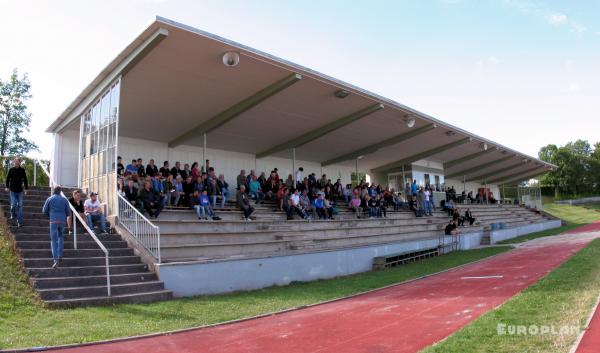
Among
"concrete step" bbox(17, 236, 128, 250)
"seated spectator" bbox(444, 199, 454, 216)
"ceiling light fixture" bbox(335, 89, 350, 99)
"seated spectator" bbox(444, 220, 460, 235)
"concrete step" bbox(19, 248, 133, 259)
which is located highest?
"ceiling light fixture" bbox(335, 89, 350, 99)

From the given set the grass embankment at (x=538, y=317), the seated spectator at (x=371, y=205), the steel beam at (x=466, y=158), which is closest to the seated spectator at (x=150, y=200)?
the grass embankment at (x=538, y=317)

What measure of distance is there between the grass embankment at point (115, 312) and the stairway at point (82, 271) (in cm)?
25

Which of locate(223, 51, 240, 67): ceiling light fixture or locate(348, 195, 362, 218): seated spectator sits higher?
locate(223, 51, 240, 67): ceiling light fixture

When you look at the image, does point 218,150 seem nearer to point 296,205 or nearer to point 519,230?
point 296,205

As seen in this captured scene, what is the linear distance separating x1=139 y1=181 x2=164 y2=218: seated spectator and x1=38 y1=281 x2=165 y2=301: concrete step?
319 cm

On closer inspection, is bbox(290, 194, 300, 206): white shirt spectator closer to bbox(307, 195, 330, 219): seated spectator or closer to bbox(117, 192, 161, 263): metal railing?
bbox(307, 195, 330, 219): seated spectator

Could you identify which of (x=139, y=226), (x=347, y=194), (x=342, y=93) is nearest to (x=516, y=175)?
(x=347, y=194)

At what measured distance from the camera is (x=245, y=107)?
15.4 metres

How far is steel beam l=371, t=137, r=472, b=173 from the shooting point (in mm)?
26188

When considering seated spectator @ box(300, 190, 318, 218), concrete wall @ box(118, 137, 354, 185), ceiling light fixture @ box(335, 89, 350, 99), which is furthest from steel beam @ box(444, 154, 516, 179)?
ceiling light fixture @ box(335, 89, 350, 99)

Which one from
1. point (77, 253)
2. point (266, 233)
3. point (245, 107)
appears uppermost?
point (245, 107)

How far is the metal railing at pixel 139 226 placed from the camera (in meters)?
10.2

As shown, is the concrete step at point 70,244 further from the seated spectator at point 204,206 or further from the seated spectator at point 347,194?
the seated spectator at point 347,194

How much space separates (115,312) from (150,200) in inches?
184
